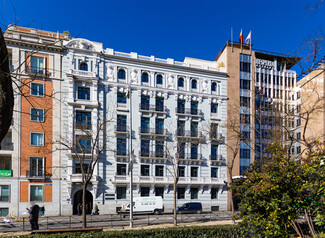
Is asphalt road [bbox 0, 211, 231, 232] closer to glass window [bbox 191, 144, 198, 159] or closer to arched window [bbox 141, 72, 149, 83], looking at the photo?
glass window [bbox 191, 144, 198, 159]

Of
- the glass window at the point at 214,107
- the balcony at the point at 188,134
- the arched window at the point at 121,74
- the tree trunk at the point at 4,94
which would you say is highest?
the arched window at the point at 121,74

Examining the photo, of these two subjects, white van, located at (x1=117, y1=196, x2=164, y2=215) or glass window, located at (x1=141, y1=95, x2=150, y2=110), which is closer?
white van, located at (x1=117, y1=196, x2=164, y2=215)

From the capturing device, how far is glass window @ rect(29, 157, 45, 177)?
29.8 m

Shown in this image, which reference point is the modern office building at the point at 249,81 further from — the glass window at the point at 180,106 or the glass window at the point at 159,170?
the glass window at the point at 159,170

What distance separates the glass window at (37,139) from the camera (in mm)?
30555

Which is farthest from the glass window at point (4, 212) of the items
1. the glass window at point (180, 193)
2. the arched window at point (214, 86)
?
the arched window at point (214, 86)

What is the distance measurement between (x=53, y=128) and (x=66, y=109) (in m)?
2.71

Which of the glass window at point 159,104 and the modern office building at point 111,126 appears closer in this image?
the modern office building at point 111,126

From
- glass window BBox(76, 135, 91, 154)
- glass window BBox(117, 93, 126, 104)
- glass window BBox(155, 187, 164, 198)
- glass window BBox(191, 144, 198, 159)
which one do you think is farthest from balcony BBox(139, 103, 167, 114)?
glass window BBox(155, 187, 164, 198)

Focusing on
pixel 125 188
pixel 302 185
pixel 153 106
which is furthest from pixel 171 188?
pixel 302 185

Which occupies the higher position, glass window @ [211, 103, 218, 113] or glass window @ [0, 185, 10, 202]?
glass window @ [211, 103, 218, 113]

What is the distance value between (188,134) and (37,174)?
19258mm

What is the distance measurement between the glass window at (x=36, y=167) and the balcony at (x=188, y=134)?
55.4 feet

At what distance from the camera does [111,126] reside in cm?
3328
